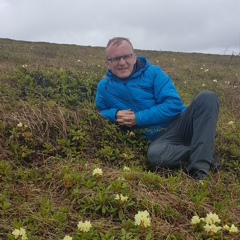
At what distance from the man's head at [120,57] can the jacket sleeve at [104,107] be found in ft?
1.17

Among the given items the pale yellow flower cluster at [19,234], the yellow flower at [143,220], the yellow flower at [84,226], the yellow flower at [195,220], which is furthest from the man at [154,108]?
the pale yellow flower cluster at [19,234]

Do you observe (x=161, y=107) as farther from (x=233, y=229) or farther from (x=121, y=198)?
(x=233, y=229)

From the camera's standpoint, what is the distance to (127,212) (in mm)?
2773

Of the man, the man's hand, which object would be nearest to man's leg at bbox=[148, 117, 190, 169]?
the man

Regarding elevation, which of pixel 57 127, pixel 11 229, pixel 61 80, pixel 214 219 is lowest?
pixel 11 229

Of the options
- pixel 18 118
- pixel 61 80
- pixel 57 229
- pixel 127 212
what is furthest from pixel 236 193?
pixel 61 80

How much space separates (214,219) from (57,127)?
257 cm

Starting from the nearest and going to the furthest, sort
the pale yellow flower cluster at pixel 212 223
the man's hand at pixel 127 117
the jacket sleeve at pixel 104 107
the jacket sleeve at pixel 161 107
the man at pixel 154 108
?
the pale yellow flower cluster at pixel 212 223 < the man at pixel 154 108 < the jacket sleeve at pixel 161 107 < the man's hand at pixel 127 117 < the jacket sleeve at pixel 104 107

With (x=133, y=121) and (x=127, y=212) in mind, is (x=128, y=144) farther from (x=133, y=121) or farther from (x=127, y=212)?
(x=127, y=212)

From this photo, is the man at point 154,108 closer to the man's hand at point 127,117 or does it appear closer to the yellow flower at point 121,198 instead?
the man's hand at point 127,117

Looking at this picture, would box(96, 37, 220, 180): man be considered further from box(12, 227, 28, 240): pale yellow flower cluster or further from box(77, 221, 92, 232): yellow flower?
box(12, 227, 28, 240): pale yellow flower cluster

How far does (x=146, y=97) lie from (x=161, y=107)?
31cm

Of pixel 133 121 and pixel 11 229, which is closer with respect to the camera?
pixel 11 229

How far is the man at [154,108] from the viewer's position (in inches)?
151
